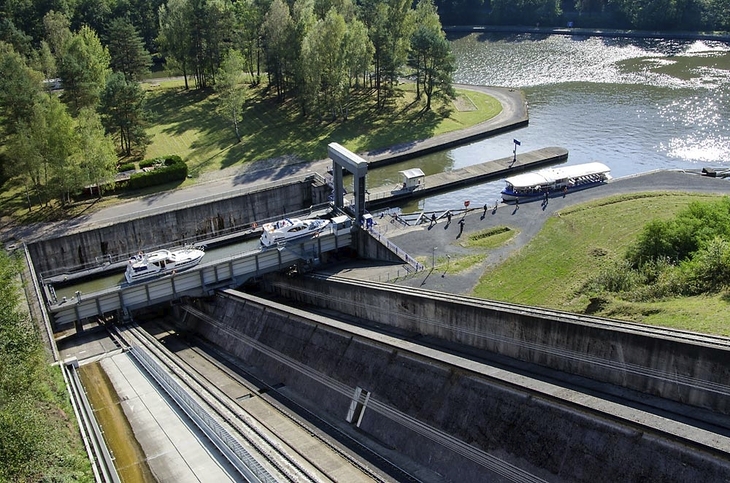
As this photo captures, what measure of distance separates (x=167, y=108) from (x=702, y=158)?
5518 centimetres

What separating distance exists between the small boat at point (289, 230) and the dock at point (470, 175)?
34.3 ft

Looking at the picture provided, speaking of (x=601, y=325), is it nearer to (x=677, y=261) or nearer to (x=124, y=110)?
(x=677, y=261)

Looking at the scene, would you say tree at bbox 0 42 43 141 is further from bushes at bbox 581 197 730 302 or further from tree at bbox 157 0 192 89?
bushes at bbox 581 197 730 302

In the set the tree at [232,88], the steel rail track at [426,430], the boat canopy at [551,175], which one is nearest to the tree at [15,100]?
the tree at [232,88]

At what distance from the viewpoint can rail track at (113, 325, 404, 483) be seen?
19.5 metres

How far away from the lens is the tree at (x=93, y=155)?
44.4 metres

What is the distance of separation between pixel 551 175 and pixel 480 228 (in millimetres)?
11209

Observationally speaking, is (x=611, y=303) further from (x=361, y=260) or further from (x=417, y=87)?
(x=417, y=87)

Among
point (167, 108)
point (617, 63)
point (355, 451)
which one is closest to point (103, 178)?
point (167, 108)

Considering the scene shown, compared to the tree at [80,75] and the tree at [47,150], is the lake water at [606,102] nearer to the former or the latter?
the tree at [47,150]

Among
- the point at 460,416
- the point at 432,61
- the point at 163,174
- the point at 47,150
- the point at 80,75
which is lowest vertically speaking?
the point at 460,416

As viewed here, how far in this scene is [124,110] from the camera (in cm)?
5444

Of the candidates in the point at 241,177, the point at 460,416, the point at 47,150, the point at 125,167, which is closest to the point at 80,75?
the point at 125,167

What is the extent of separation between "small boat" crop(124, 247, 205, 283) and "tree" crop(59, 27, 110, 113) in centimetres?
2577
